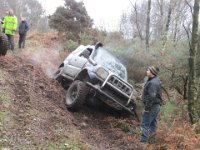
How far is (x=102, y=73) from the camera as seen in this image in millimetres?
10062

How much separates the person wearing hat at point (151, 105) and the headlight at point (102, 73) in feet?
5.58

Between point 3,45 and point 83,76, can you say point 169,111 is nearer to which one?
point 83,76

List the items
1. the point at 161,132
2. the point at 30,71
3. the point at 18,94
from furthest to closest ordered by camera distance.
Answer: the point at 30,71
the point at 18,94
the point at 161,132

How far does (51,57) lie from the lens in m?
19.9

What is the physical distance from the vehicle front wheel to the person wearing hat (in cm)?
191

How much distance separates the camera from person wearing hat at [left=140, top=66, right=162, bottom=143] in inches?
330

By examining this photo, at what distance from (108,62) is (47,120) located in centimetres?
339

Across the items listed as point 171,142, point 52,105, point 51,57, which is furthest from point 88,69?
point 51,57

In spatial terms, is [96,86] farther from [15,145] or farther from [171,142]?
[15,145]

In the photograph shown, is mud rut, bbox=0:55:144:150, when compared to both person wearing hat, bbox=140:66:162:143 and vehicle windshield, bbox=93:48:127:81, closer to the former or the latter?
person wearing hat, bbox=140:66:162:143

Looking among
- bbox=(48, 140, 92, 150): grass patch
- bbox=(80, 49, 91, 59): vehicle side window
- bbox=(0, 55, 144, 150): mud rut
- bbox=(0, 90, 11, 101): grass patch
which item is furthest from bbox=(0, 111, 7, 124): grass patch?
bbox=(80, 49, 91, 59): vehicle side window

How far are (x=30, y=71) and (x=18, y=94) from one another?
235 cm

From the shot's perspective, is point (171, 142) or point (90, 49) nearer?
point (171, 142)

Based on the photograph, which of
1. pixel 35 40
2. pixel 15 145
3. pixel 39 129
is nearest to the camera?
pixel 15 145
